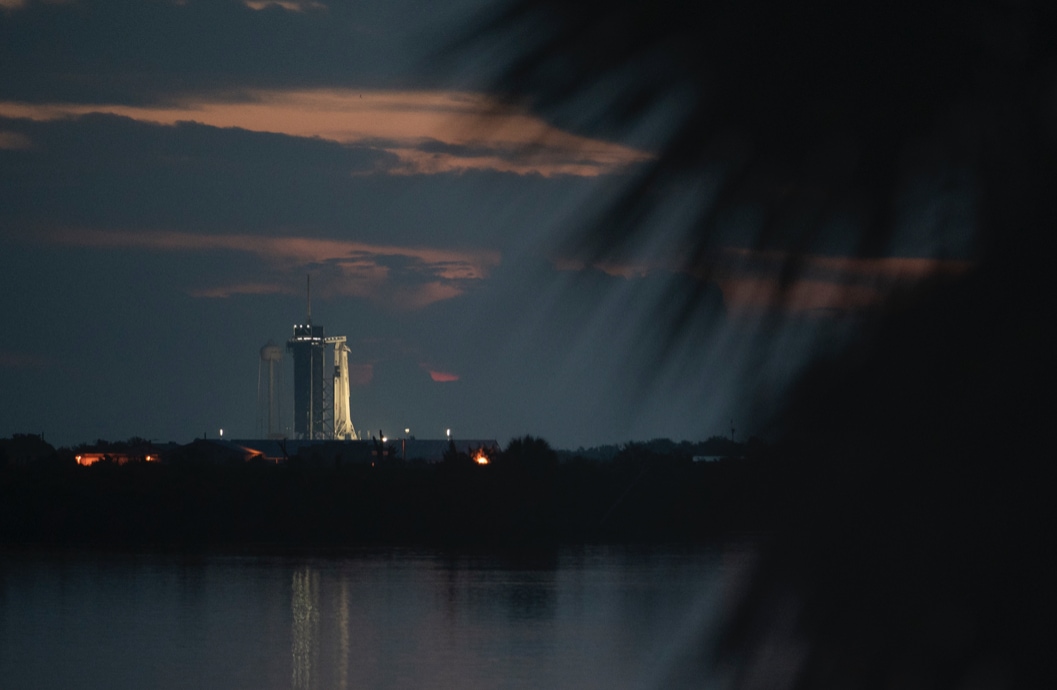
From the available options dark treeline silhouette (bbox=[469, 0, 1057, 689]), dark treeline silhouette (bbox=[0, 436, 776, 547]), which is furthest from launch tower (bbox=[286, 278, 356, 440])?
dark treeline silhouette (bbox=[469, 0, 1057, 689])

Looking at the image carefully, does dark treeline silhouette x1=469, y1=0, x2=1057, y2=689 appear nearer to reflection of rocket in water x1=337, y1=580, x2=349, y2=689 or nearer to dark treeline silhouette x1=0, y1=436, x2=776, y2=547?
reflection of rocket in water x1=337, y1=580, x2=349, y2=689

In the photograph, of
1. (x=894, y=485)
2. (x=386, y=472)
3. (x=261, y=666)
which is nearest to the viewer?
(x=894, y=485)

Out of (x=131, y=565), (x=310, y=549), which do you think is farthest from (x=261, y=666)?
(x=310, y=549)

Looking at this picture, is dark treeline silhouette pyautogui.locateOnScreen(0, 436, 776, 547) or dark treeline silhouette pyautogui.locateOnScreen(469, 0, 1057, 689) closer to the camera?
dark treeline silhouette pyautogui.locateOnScreen(469, 0, 1057, 689)

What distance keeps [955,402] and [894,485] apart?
69mm

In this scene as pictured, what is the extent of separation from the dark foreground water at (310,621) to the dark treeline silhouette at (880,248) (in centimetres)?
1406

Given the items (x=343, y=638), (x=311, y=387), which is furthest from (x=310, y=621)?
(x=311, y=387)

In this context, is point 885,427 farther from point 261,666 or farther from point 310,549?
point 310,549

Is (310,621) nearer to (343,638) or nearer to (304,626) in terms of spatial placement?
(304,626)

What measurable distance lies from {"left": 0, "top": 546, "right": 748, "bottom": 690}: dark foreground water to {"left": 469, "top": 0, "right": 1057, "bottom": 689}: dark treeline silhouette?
14056 mm

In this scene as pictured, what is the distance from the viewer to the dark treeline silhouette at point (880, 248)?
91 cm

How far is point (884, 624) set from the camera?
3.04 feet

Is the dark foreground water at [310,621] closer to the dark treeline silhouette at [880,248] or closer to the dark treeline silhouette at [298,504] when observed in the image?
the dark treeline silhouette at [298,504]

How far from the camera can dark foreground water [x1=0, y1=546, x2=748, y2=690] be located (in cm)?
2620
